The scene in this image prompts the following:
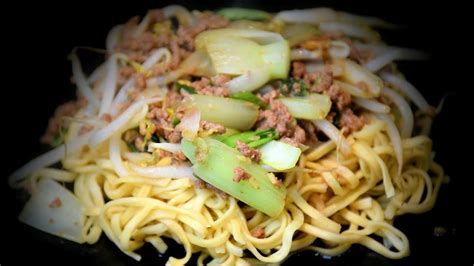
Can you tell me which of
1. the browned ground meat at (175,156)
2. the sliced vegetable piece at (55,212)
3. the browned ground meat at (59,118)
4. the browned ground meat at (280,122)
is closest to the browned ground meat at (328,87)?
the browned ground meat at (280,122)

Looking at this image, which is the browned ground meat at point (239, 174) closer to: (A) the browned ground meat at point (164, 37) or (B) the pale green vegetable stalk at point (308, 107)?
(B) the pale green vegetable stalk at point (308, 107)

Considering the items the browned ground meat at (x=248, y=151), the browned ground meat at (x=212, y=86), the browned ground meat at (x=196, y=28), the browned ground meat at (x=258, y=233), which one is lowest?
the browned ground meat at (x=258, y=233)

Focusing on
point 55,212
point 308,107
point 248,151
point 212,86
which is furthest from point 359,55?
point 55,212

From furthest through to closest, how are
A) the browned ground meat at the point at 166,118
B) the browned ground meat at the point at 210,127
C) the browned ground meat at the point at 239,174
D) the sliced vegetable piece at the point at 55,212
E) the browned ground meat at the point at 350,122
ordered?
the browned ground meat at the point at 350,122
the sliced vegetable piece at the point at 55,212
the browned ground meat at the point at 166,118
the browned ground meat at the point at 210,127
the browned ground meat at the point at 239,174

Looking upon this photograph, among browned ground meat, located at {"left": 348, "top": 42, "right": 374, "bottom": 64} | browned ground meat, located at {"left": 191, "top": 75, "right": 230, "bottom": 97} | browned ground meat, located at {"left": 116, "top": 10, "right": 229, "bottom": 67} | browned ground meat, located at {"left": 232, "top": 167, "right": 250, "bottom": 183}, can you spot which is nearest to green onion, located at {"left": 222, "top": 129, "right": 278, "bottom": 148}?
browned ground meat, located at {"left": 232, "top": 167, "right": 250, "bottom": 183}

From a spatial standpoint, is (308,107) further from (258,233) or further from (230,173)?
(258,233)

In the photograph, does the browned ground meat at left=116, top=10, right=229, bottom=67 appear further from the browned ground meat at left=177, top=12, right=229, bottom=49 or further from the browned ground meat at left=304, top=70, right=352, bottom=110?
the browned ground meat at left=304, top=70, right=352, bottom=110

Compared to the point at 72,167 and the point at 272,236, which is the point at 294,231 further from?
the point at 72,167
